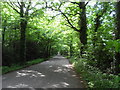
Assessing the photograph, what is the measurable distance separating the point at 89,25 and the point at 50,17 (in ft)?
25.5

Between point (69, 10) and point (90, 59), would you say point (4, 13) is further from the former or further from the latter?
point (90, 59)

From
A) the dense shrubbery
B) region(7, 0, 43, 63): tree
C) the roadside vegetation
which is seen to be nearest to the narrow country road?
the roadside vegetation

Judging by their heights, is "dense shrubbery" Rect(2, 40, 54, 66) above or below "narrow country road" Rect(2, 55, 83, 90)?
above

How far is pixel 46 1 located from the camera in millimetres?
14281

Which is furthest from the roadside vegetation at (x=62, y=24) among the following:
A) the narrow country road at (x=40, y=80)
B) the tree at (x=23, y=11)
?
the narrow country road at (x=40, y=80)

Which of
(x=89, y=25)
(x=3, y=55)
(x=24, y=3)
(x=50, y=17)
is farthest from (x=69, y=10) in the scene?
(x=3, y=55)

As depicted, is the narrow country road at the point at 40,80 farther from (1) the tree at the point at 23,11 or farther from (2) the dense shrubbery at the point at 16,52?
(1) the tree at the point at 23,11

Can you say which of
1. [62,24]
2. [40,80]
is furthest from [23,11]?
[40,80]

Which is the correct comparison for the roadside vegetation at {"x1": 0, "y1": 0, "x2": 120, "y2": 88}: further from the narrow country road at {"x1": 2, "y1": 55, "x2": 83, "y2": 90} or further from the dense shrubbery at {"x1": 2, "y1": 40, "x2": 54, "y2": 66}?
the narrow country road at {"x1": 2, "y1": 55, "x2": 83, "y2": 90}

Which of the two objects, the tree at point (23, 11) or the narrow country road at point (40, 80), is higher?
the tree at point (23, 11)

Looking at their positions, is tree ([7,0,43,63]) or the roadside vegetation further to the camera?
tree ([7,0,43,63])

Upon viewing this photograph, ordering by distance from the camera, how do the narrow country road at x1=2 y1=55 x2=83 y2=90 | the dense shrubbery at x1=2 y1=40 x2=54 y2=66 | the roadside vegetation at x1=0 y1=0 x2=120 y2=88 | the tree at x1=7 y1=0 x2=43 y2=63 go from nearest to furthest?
the narrow country road at x1=2 y1=55 x2=83 y2=90 → the roadside vegetation at x1=0 y1=0 x2=120 y2=88 → the dense shrubbery at x1=2 y1=40 x2=54 y2=66 → the tree at x1=7 y1=0 x2=43 y2=63

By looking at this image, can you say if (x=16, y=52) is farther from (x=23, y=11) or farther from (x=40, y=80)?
(x=40, y=80)

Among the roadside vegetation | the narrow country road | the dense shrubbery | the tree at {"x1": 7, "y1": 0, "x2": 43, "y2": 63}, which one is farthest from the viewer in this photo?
the tree at {"x1": 7, "y1": 0, "x2": 43, "y2": 63}
